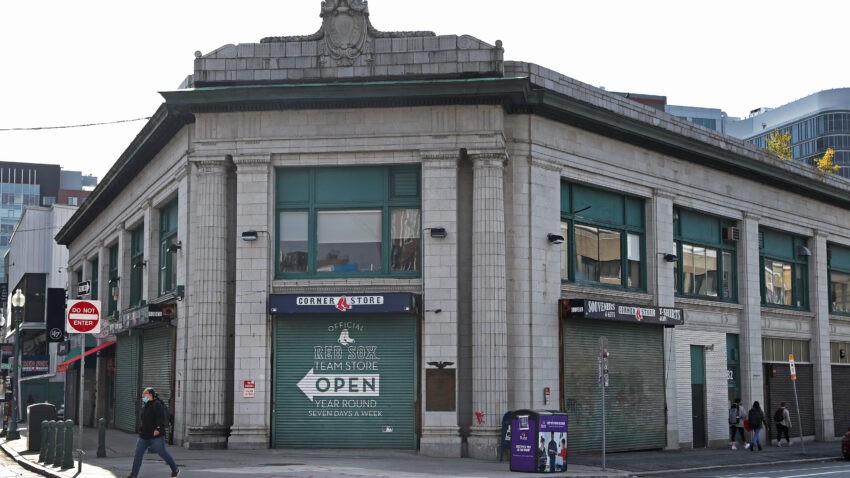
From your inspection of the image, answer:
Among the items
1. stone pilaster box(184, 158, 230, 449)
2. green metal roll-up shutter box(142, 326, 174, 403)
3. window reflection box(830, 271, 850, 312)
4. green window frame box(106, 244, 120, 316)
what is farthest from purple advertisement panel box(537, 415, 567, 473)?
window reflection box(830, 271, 850, 312)

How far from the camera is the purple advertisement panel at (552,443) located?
76.2ft

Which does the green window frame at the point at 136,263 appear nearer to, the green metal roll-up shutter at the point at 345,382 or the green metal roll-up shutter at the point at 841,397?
the green metal roll-up shutter at the point at 345,382

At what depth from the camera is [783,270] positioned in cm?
4162

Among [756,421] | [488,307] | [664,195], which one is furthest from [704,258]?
[488,307]

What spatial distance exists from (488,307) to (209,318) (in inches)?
296

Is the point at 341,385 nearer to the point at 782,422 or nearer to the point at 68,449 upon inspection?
the point at 68,449

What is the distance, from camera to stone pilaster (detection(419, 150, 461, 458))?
88.1 feet

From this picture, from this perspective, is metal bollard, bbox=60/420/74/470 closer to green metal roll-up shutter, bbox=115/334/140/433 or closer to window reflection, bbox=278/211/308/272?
window reflection, bbox=278/211/308/272

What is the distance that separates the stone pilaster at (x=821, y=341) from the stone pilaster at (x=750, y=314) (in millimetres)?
5229

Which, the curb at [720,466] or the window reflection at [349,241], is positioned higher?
the window reflection at [349,241]

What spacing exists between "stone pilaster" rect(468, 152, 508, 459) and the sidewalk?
1.08 m

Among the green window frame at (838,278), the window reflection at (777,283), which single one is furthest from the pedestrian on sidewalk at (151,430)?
the green window frame at (838,278)

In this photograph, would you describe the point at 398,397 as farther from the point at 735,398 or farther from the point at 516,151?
the point at 735,398

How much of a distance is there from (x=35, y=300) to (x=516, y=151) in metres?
57.1
